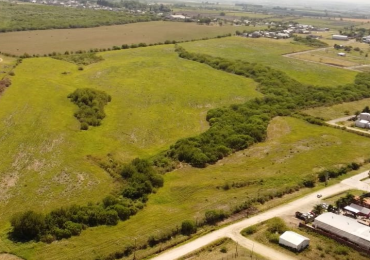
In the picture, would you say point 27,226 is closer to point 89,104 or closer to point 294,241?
point 294,241

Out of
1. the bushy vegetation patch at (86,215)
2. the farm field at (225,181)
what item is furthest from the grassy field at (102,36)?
the bushy vegetation patch at (86,215)

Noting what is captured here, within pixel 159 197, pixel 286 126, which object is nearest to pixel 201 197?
pixel 159 197

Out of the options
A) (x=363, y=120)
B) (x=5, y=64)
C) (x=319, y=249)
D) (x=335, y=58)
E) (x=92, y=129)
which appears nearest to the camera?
(x=319, y=249)

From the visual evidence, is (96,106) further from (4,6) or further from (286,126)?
(4,6)

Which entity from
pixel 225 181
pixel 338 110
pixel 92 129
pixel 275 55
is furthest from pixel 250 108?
pixel 275 55

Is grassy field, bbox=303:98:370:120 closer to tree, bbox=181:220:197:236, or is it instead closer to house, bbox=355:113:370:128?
house, bbox=355:113:370:128

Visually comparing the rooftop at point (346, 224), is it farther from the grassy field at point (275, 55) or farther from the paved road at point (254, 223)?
the grassy field at point (275, 55)
